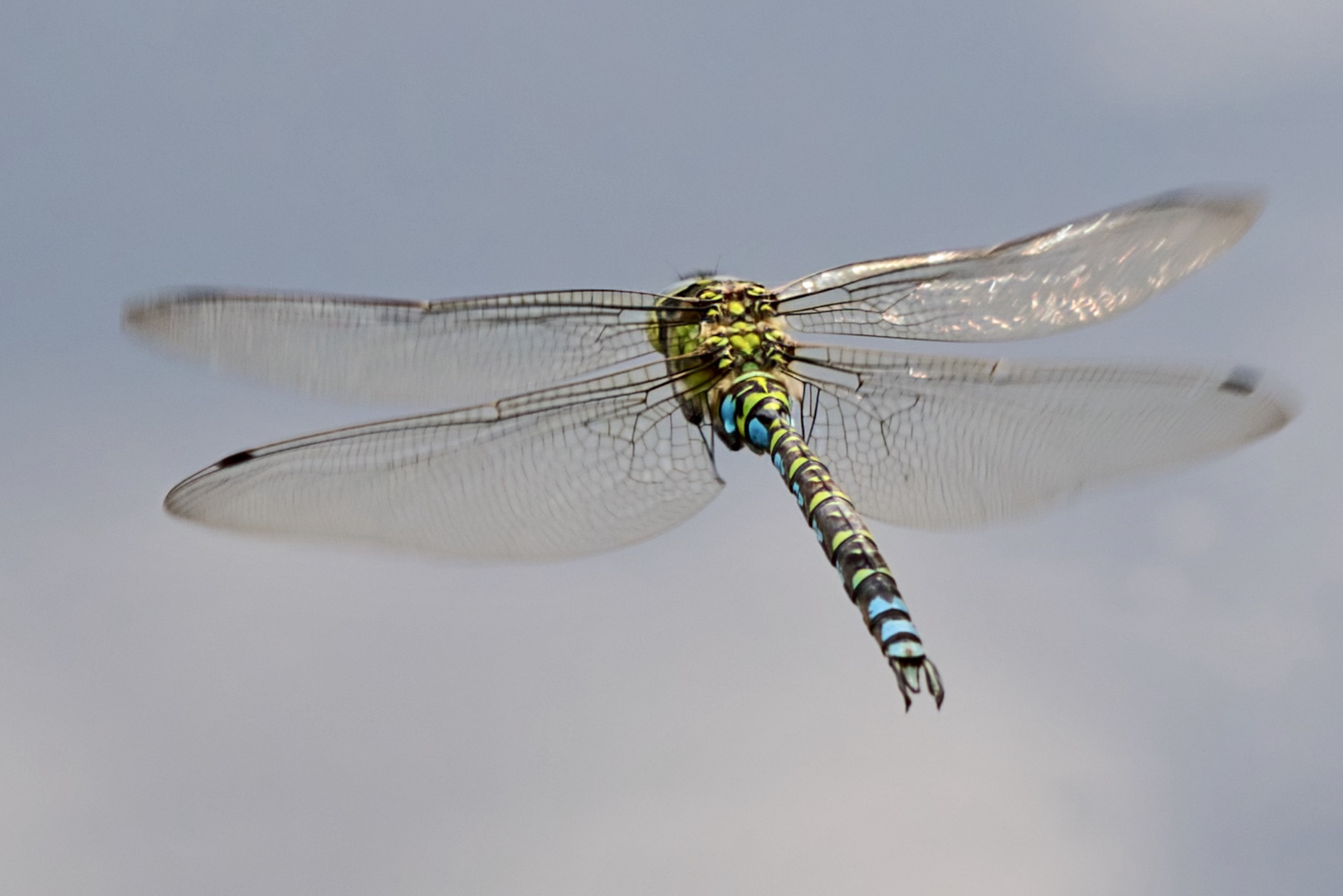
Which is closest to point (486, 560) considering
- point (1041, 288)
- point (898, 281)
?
point (898, 281)

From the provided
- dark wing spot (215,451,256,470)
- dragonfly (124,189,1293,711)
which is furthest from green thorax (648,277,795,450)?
dark wing spot (215,451,256,470)

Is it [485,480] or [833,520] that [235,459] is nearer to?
[485,480]

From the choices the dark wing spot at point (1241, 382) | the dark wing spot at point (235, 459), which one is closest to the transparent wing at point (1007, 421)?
the dark wing spot at point (1241, 382)

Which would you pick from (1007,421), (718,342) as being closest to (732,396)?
(718,342)

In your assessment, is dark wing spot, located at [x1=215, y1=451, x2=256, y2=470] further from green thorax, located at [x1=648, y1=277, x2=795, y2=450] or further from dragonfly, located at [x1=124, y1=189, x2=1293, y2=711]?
green thorax, located at [x1=648, y1=277, x2=795, y2=450]

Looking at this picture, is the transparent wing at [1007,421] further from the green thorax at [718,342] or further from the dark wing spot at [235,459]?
the dark wing spot at [235,459]
